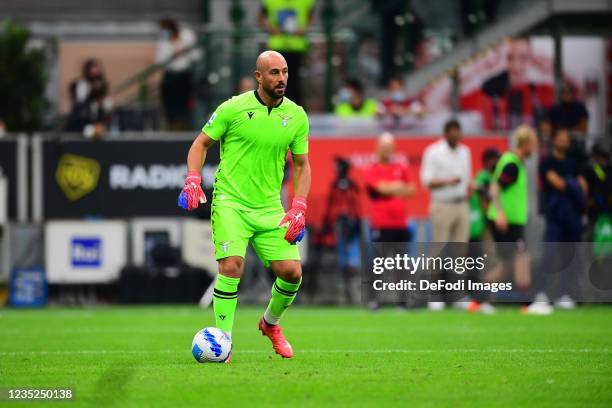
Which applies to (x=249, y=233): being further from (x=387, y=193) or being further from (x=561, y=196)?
(x=561, y=196)

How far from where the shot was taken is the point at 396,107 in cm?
2155

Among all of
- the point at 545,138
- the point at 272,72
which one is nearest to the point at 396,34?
the point at 545,138

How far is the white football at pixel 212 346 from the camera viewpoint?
33.7 ft

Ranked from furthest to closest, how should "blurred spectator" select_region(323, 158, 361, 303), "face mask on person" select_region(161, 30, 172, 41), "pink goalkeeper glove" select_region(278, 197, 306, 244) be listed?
1. "face mask on person" select_region(161, 30, 172, 41)
2. "blurred spectator" select_region(323, 158, 361, 303)
3. "pink goalkeeper glove" select_region(278, 197, 306, 244)

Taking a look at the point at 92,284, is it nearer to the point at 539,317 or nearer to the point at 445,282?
the point at 539,317

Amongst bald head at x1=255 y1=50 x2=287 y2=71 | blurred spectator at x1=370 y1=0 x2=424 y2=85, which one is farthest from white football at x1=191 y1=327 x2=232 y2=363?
blurred spectator at x1=370 y1=0 x2=424 y2=85

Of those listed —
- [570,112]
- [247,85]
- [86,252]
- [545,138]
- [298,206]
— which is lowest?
[86,252]

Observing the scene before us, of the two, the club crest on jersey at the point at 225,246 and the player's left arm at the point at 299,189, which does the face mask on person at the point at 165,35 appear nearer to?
the player's left arm at the point at 299,189

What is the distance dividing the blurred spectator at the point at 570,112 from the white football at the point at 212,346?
472 inches

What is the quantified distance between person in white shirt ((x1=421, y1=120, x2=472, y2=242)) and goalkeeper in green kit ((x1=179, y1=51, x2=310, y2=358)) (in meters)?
8.27

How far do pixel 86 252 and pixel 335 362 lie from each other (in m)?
11.4

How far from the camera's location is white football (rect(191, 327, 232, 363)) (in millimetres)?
10258

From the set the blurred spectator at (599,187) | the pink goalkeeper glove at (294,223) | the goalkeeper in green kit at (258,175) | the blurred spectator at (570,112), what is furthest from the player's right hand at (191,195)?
the blurred spectator at (570,112)

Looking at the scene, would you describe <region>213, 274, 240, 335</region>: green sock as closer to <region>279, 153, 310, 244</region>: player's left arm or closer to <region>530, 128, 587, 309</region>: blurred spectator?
<region>279, 153, 310, 244</region>: player's left arm
